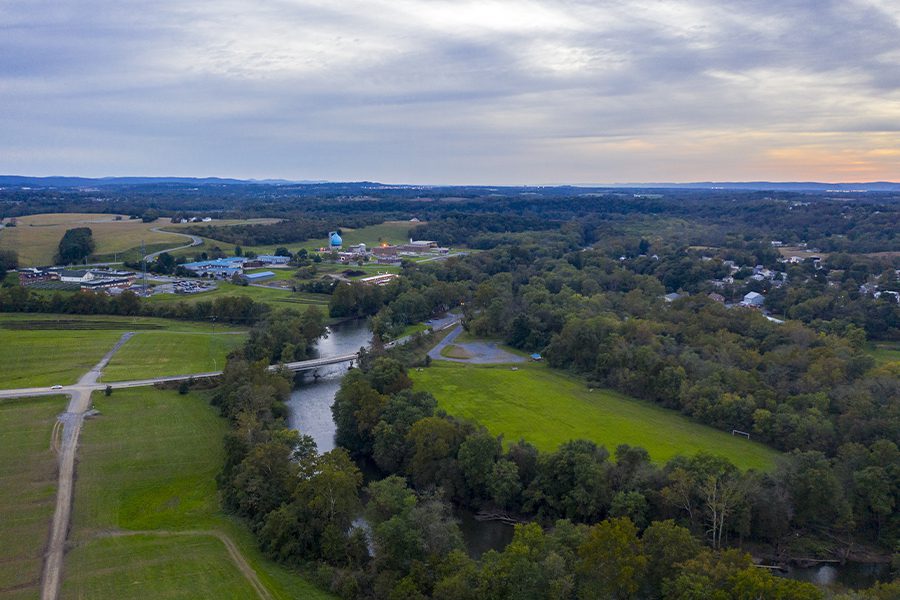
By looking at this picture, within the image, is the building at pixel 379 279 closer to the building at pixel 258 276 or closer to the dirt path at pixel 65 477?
the building at pixel 258 276

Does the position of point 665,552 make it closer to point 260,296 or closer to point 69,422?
point 69,422

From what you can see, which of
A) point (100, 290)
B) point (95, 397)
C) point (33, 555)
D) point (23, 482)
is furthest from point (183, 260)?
point (33, 555)

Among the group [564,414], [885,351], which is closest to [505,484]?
[564,414]

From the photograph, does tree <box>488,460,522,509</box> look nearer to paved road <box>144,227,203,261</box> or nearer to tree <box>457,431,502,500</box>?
tree <box>457,431,502,500</box>

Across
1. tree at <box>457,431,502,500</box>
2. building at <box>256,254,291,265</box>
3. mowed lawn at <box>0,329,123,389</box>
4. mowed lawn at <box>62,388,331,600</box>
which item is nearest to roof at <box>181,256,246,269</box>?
building at <box>256,254,291,265</box>

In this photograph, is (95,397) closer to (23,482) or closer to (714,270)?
(23,482)

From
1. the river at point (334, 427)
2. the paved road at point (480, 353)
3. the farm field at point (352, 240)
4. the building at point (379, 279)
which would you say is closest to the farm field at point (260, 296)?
the building at point (379, 279)
